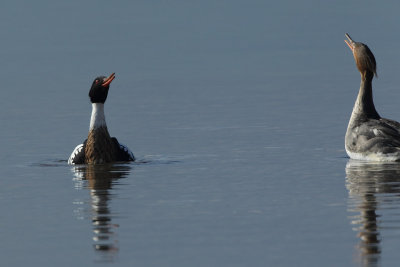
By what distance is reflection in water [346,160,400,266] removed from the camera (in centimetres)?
1426

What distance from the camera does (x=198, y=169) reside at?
21.5 meters

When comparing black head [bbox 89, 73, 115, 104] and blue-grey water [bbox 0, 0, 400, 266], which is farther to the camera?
black head [bbox 89, 73, 115, 104]

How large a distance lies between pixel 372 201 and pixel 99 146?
7.28m

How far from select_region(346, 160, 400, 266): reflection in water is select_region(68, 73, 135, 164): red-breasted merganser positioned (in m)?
4.45

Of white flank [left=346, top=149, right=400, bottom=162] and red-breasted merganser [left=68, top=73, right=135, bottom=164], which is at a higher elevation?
red-breasted merganser [left=68, top=73, right=135, bottom=164]

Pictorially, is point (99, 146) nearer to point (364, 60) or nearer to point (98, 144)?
point (98, 144)

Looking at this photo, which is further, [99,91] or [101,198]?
[99,91]

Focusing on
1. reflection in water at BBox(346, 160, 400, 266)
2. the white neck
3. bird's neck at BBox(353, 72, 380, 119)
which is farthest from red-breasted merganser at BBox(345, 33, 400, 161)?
the white neck

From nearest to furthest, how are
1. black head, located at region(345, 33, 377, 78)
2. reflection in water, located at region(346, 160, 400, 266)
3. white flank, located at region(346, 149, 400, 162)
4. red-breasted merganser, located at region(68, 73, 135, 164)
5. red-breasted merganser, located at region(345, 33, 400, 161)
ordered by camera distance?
reflection in water, located at region(346, 160, 400, 266) < white flank, located at region(346, 149, 400, 162) < red-breasted merganser, located at region(345, 33, 400, 161) < red-breasted merganser, located at region(68, 73, 135, 164) < black head, located at region(345, 33, 377, 78)

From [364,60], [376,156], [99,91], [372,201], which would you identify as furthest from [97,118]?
[372,201]

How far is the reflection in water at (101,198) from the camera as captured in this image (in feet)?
48.5

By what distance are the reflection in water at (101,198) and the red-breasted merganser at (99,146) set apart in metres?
0.29

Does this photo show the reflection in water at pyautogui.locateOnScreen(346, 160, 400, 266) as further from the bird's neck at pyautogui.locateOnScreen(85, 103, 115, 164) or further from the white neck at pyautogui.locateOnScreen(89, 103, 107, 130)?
the white neck at pyautogui.locateOnScreen(89, 103, 107, 130)

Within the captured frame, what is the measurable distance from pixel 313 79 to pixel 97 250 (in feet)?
85.8
